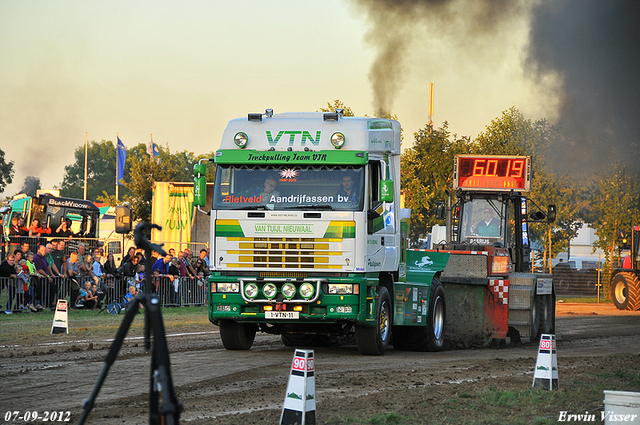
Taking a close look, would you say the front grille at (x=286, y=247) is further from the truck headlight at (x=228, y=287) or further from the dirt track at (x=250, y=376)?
the dirt track at (x=250, y=376)

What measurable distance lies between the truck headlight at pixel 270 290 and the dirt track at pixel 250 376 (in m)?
1.01

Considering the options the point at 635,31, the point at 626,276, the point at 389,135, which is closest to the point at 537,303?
the point at 389,135

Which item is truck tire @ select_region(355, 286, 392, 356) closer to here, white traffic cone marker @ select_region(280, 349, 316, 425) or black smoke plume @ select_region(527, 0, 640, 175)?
black smoke plume @ select_region(527, 0, 640, 175)

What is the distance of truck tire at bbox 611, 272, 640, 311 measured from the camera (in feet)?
106

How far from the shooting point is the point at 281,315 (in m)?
13.3

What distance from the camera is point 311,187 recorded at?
13375 mm

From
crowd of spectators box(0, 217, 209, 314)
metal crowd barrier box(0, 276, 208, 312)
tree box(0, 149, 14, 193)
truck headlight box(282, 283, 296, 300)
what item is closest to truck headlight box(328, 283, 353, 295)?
truck headlight box(282, 283, 296, 300)

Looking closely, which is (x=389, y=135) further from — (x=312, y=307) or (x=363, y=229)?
(x=312, y=307)

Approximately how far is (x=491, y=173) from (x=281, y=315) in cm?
863

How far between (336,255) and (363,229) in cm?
58

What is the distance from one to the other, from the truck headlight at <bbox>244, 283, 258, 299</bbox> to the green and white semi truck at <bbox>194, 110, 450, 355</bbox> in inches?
0.6

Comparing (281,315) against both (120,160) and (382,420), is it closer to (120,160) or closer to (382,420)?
(382,420)

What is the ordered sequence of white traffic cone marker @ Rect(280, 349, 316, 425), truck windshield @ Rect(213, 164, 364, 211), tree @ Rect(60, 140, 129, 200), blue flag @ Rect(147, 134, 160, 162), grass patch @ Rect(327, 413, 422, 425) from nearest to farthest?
white traffic cone marker @ Rect(280, 349, 316, 425)
grass patch @ Rect(327, 413, 422, 425)
truck windshield @ Rect(213, 164, 364, 211)
blue flag @ Rect(147, 134, 160, 162)
tree @ Rect(60, 140, 129, 200)

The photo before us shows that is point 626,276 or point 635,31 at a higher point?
point 635,31
